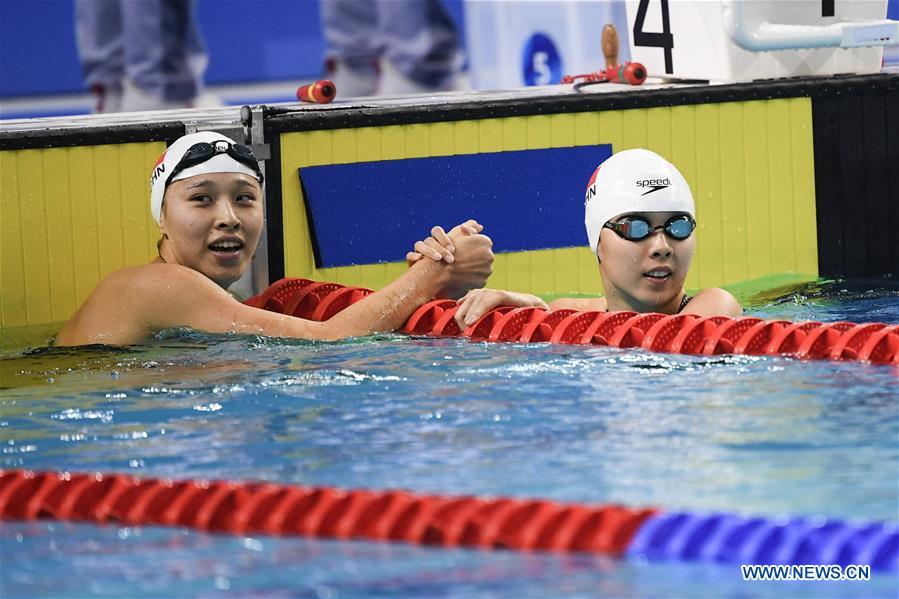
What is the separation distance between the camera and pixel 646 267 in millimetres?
4523

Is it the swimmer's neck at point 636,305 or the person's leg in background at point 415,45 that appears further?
the person's leg in background at point 415,45

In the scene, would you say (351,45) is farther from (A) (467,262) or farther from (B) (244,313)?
(B) (244,313)

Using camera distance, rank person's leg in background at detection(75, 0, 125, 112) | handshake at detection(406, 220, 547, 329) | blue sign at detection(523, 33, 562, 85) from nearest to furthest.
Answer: handshake at detection(406, 220, 547, 329), person's leg in background at detection(75, 0, 125, 112), blue sign at detection(523, 33, 562, 85)

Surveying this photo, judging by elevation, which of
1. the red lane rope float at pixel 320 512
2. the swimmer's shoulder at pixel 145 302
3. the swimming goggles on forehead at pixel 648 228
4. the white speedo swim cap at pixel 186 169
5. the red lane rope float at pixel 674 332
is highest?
the white speedo swim cap at pixel 186 169

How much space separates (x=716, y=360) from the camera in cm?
414

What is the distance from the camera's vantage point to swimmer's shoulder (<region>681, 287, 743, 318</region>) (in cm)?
459

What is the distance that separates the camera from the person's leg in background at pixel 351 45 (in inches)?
395

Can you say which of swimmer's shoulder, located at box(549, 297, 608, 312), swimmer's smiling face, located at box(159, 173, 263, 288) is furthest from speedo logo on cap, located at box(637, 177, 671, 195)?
swimmer's smiling face, located at box(159, 173, 263, 288)

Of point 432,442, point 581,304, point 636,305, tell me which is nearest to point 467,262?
point 581,304

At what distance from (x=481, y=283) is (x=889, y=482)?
86.3 inches

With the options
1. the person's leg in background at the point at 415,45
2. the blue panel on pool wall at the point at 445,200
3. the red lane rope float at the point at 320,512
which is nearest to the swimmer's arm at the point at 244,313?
the blue panel on pool wall at the point at 445,200

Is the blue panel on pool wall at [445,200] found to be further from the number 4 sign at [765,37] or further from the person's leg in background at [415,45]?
the person's leg in background at [415,45]

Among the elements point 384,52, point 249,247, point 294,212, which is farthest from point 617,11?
point 249,247

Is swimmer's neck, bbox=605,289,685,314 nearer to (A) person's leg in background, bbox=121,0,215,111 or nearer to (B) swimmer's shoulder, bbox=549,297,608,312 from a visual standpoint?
(B) swimmer's shoulder, bbox=549,297,608,312
